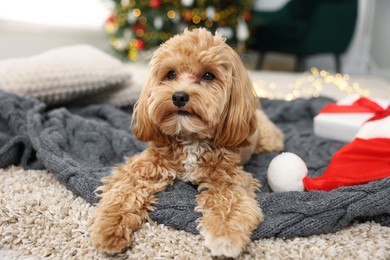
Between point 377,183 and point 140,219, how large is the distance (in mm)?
999

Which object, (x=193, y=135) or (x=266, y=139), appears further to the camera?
(x=266, y=139)

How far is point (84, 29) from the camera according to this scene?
6480 millimetres

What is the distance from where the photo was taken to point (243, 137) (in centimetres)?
184

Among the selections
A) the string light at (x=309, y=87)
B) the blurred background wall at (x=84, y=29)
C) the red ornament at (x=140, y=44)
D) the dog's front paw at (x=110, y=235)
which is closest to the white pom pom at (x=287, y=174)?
the dog's front paw at (x=110, y=235)

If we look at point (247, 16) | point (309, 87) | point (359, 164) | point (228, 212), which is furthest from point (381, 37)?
point (228, 212)

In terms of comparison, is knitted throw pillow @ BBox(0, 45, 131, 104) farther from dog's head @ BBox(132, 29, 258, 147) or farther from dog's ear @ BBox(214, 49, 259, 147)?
dog's ear @ BBox(214, 49, 259, 147)

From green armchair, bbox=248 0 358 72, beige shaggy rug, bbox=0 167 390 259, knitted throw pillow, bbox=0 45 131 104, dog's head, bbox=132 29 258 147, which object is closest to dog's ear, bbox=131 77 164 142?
dog's head, bbox=132 29 258 147

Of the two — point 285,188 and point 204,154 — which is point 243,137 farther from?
point 285,188

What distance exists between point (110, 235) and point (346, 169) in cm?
114

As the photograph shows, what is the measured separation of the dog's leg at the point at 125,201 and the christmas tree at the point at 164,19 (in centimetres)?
400

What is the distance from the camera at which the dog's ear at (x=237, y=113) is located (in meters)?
1.81

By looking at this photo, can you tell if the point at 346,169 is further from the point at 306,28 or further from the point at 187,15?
the point at 306,28

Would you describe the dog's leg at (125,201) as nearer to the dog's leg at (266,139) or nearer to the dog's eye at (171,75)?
the dog's eye at (171,75)

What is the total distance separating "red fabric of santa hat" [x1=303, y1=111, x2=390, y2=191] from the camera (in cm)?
188
